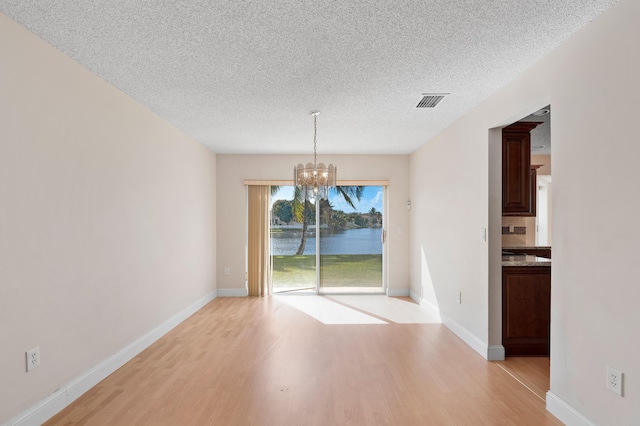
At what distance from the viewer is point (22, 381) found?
7.59 ft

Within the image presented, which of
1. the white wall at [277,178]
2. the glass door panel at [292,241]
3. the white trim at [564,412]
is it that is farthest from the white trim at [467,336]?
the glass door panel at [292,241]

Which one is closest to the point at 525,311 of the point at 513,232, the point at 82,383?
the point at 513,232

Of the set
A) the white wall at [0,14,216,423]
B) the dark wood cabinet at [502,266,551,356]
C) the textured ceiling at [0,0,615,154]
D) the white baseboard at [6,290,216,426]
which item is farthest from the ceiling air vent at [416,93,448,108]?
the white baseboard at [6,290,216,426]

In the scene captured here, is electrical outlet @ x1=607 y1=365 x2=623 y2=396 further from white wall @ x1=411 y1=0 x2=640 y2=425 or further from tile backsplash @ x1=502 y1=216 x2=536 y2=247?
tile backsplash @ x1=502 y1=216 x2=536 y2=247

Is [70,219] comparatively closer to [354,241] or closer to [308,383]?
[308,383]

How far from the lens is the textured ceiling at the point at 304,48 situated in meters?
2.13

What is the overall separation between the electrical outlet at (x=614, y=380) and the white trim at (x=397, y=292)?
4615 mm

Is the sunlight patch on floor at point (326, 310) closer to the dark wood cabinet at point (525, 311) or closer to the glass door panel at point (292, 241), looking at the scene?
the glass door panel at point (292, 241)

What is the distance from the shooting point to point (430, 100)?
12.2 feet

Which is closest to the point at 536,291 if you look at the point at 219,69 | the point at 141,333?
the point at 219,69

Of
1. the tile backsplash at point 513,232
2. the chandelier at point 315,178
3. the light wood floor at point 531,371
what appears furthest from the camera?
the tile backsplash at point 513,232

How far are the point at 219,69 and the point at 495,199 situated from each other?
2.80 m

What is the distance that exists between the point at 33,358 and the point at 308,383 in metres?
1.94

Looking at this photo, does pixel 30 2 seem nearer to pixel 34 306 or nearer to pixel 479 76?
pixel 34 306
